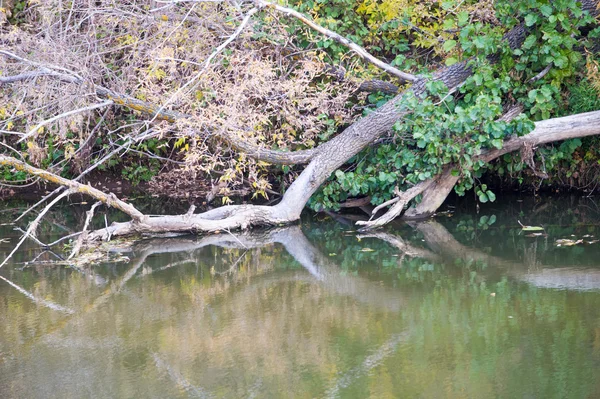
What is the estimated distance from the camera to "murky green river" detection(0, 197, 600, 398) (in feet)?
14.3

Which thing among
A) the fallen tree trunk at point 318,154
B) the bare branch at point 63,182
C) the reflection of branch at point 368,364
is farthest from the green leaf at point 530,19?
the bare branch at point 63,182

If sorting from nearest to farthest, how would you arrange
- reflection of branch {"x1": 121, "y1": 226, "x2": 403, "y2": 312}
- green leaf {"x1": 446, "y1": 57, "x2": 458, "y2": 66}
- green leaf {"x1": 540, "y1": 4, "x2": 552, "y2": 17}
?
reflection of branch {"x1": 121, "y1": 226, "x2": 403, "y2": 312} < green leaf {"x1": 540, "y1": 4, "x2": 552, "y2": 17} < green leaf {"x1": 446, "y1": 57, "x2": 458, "y2": 66}

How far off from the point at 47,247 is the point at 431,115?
446cm

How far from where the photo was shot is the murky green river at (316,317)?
436cm

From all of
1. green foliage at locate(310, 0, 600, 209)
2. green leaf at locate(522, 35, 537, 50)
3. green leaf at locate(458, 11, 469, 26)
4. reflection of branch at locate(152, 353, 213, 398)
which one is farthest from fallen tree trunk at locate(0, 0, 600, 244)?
reflection of branch at locate(152, 353, 213, 398)

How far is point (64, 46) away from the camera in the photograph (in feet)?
29.7

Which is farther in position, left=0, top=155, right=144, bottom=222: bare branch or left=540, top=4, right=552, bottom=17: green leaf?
left=540, top=4, right=552, bottom=17: green leaf

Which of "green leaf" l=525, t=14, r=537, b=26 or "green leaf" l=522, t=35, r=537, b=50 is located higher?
"green leaf" l=525, t=14, r=537, b=26

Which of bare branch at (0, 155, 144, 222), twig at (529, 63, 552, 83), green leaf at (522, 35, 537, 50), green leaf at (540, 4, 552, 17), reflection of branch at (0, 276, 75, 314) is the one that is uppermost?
green leaf at (540, 4, 552, 17)

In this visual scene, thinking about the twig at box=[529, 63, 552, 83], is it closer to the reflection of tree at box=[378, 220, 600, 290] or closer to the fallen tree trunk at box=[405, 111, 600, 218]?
the fallen tree trunk at box=[405, 111, 600, 218]

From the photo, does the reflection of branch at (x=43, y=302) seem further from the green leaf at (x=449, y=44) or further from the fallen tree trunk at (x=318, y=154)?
the green leaf at (x=449, y=44)

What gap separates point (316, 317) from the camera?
5516mm

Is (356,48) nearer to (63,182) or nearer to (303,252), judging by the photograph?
(303,252)

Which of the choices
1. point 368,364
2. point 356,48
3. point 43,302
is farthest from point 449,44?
point 43,302
